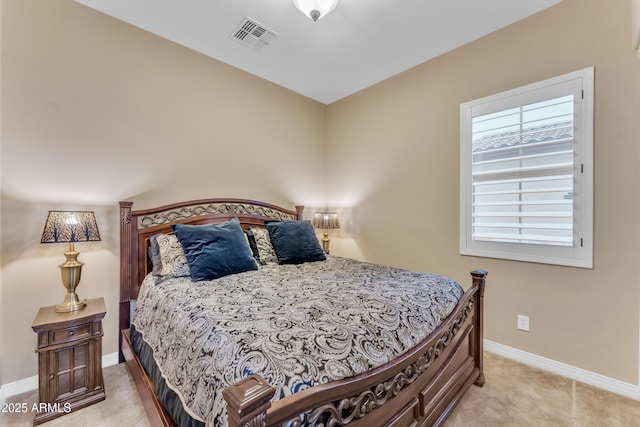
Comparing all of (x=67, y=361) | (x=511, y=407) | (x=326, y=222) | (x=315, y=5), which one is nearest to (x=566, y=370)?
(x=511, y=407)

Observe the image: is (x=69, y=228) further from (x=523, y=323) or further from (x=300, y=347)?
(x=523, y=323)

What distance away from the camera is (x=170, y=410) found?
1.32 meters

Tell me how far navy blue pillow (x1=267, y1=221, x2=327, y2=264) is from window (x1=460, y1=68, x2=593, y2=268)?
151cm

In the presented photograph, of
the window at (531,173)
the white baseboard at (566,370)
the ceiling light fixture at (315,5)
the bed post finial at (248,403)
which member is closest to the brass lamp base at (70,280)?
the bed post finial at (248,403)

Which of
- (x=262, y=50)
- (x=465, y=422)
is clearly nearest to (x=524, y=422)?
(x=465, y=422)

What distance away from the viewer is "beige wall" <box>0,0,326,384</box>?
196cm

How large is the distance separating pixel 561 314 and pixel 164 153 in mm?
3758

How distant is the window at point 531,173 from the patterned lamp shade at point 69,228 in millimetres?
3160

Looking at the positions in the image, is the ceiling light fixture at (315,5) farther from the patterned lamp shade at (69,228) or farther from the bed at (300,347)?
the patterned lamp shade at (69,228)

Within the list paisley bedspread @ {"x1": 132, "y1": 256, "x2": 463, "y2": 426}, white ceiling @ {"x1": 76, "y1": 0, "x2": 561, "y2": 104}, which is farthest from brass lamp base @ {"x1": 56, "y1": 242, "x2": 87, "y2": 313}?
white ceiling @ {"x1": 76, "y1": 0, "x2": 561, "y2": 104}

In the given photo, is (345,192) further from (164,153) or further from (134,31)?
(134,31)

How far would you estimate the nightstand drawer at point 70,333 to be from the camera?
1.71 meters

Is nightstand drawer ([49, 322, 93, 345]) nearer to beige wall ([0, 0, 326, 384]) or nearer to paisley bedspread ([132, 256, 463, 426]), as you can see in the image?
paisley bedspread ([132, 256, 463, 426])

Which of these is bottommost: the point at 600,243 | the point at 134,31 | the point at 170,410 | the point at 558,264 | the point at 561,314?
the point at 170,410
